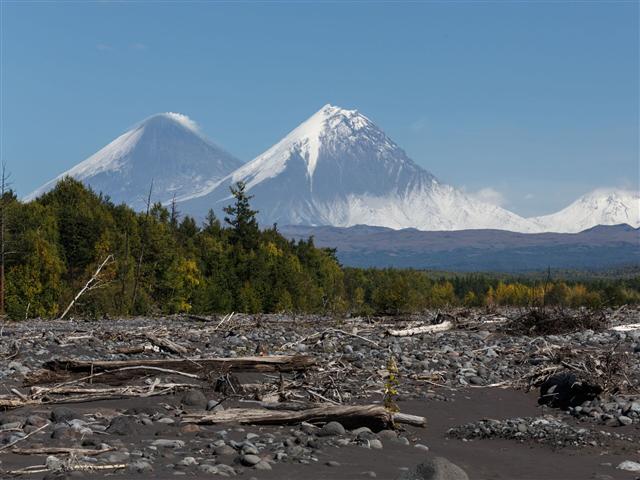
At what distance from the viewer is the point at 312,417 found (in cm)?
959

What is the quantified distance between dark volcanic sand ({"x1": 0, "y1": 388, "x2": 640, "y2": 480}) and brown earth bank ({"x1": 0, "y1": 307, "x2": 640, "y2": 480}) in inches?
0.9

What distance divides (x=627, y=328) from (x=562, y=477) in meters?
17.5

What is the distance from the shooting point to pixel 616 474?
26.7 ft

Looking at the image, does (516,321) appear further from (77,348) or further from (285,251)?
(285,251)

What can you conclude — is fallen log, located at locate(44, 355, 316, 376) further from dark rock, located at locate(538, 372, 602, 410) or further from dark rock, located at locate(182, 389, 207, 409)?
dark rock, located at locate(538, 372, 602, 410)

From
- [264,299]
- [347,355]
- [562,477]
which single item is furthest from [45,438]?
[264,299]

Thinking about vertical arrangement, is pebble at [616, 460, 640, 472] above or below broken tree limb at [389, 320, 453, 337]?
above

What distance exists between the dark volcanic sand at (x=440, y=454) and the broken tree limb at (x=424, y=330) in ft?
34.1

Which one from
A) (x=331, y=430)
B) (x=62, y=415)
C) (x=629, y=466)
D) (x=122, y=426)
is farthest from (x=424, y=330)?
(x=122, y=426)

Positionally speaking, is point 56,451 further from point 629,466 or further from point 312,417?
point 629,466

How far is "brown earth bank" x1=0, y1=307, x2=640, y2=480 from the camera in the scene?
7855mm

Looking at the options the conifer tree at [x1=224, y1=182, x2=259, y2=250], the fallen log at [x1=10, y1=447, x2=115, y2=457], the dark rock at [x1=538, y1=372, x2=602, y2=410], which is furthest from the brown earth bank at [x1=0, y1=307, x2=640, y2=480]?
the conifer tree at [x1=224, y1=182, x2=259, y2=250]

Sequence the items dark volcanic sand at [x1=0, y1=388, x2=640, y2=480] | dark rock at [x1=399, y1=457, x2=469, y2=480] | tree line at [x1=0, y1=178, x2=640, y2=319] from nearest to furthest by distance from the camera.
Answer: dark rock at [x1=399, y1=457, x2=469, y2=480], dark volcanic sand at [x1=0, y1=388, x2=640, y2=480], tree line at [x1=0, y1=178, x2=640, y2=319]

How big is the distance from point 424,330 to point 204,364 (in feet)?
36.6
